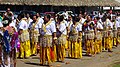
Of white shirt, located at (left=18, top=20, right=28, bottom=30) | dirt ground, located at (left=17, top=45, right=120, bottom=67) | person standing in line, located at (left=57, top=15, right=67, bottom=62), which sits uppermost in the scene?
white shirt, located at (left=18, top=20, right=28, bottom=30)

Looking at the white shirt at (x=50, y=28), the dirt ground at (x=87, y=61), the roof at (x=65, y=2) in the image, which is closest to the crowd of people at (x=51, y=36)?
the white shirt at (x=50, y=28)

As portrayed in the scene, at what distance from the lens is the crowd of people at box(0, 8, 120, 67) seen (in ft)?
39.2

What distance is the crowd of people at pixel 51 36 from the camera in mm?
11938

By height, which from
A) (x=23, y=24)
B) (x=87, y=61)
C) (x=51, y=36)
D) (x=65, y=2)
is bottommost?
(x=87, y=61)

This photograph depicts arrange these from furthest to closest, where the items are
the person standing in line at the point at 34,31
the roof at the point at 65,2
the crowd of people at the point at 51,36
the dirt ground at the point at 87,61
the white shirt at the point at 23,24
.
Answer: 1. the roof at the point at 65,2
2. the person standing in line at the point at 34,31
3. the white shirt at the point at 23,24
4. the dirt ground at the point at 87,61
5. the crowd of people at the point at 51,36

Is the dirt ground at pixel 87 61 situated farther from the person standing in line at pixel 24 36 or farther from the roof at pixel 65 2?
the roof at pixel 65 2

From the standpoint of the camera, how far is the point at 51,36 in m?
14.2

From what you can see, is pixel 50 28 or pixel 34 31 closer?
pixel 50 28

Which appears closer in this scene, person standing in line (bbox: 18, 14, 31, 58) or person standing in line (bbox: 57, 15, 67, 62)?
person standing in line (bbox: 57, 15, 67, 62)

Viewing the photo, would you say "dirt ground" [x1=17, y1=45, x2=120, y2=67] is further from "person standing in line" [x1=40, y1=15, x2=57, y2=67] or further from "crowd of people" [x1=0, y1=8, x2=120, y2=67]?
"person standing in line" [x1=40, y1=15, x2=57, y2=67]

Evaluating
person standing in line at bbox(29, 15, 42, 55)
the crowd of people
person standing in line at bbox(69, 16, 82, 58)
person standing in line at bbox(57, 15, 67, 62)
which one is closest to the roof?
the crowd of people

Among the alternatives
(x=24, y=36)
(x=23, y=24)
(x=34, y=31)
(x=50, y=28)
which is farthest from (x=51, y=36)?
(x=34, y=31)

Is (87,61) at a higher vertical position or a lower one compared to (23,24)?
lower

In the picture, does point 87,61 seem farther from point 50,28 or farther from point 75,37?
point 50,28
